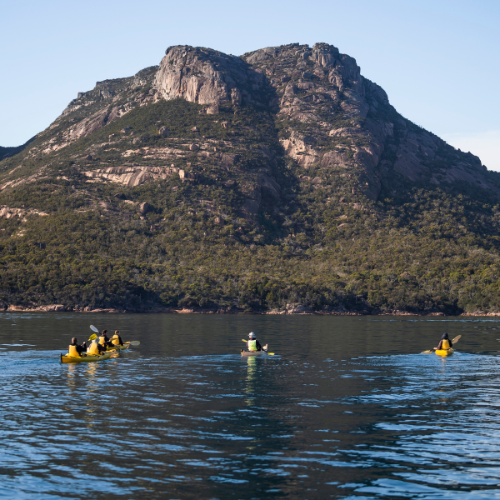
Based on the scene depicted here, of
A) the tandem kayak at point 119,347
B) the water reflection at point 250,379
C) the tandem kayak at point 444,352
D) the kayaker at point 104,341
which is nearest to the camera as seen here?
the water reflection at point 250,379

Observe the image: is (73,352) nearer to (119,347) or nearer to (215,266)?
(119,347)

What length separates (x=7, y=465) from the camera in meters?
16.6

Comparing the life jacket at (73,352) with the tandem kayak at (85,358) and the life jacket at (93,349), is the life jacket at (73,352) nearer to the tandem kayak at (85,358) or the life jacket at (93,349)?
the tandem kayak at (85,358)

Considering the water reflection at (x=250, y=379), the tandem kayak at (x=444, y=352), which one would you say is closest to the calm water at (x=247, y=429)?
the water reflection at (x=250, y=379)

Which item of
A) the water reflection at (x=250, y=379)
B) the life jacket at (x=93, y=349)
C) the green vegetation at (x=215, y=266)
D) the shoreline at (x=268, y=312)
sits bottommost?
the shoreline at (x=268, y=312)

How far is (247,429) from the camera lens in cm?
2097

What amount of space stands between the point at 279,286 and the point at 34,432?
12624 centimetres

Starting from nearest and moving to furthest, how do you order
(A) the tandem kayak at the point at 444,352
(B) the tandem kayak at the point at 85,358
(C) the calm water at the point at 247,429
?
1. (C) the calm water at the point at 247,429
2. (B) the tandem kayak at the point at 85,358
3. (A) the tandem kayak at the point at 444,352

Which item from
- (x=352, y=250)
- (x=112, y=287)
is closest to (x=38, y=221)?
(x=112, y=287)

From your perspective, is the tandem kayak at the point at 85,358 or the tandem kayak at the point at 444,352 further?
the tandem kayak at the point at 444,352

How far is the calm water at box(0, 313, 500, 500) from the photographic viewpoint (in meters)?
15.2

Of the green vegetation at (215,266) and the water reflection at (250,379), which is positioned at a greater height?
the green vegetation at (215,266)

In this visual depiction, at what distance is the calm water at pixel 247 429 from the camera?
15250 millimetres

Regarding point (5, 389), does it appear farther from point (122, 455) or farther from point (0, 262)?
point (0, 262)
